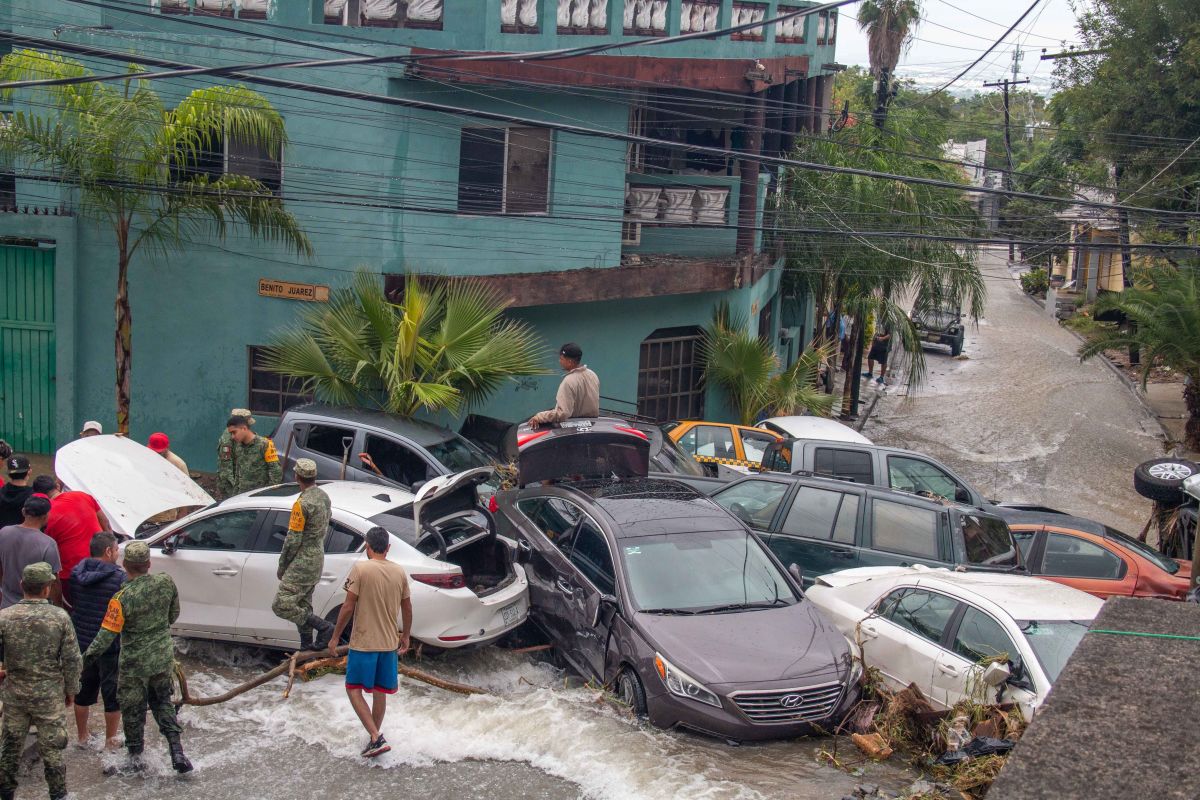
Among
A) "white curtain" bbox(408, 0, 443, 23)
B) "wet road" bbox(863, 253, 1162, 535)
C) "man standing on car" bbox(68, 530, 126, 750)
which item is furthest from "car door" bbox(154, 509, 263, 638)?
"wet road" bbox(863, 253, 1162, 535)

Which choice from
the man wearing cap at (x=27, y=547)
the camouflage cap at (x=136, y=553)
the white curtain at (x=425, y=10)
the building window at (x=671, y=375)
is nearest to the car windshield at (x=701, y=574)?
the camouflage cap at (x=136, y=553)

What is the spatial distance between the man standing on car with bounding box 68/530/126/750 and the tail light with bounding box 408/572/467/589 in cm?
208

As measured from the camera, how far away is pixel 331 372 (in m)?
13.9

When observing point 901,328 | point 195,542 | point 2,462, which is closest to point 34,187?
point 2,462

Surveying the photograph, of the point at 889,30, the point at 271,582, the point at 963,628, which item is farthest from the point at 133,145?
the point at 889,30

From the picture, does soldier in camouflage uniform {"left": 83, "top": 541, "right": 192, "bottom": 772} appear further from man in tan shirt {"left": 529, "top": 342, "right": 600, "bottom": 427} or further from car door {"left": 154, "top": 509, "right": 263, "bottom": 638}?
man in tan shirt {"left": 529, "top": 342, "right": 600, "bottom": 427}

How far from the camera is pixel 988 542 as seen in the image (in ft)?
34.0

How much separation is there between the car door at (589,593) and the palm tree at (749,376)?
10.9 m

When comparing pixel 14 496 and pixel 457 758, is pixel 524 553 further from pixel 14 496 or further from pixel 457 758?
pixel 14 496

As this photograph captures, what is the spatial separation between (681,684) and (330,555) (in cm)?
284

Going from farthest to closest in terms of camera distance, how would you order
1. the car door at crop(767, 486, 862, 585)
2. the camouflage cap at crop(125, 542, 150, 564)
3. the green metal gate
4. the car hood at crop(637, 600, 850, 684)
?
the green metal gate → the car door at crop(767, 486, 862, 585) → the car hood at crop(637, 600, 850, 684) → the camouflage cap at crop(125, 542, 150, 564)

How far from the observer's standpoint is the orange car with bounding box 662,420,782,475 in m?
15.1

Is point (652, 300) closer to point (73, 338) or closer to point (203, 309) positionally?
point (203, 309)

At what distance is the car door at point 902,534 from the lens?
33.4ft
